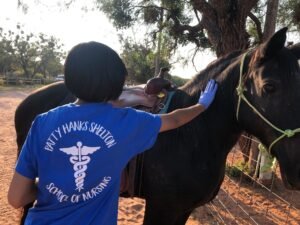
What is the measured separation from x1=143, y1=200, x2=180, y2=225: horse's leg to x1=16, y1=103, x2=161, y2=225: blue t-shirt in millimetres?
979

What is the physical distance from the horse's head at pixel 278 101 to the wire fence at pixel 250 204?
2332 millimetres

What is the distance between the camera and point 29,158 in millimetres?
1373

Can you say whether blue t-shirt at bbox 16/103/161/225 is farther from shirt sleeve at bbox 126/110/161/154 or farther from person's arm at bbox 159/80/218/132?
person's arm at bbox 159/80/218/132

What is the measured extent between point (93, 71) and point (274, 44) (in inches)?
45.9

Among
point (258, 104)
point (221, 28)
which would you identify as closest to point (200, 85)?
point (258, 104)

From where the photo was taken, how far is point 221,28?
6637 millimetres

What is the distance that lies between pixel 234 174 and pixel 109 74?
5.88 metres

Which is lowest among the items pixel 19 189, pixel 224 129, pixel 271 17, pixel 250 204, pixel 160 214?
pixel 250 204

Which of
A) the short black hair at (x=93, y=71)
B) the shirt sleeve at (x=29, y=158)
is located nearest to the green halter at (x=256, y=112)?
the short black hair at (x=93, y=71)

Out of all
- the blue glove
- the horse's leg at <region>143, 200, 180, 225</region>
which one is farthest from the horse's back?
Result: the blue glove

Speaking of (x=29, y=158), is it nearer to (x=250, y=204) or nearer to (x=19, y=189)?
(x=19, y=189)

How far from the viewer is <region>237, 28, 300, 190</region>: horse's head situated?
1.86 meters

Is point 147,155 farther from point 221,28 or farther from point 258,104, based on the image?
point 221,28

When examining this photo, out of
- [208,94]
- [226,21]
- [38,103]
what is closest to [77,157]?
[208,94]
